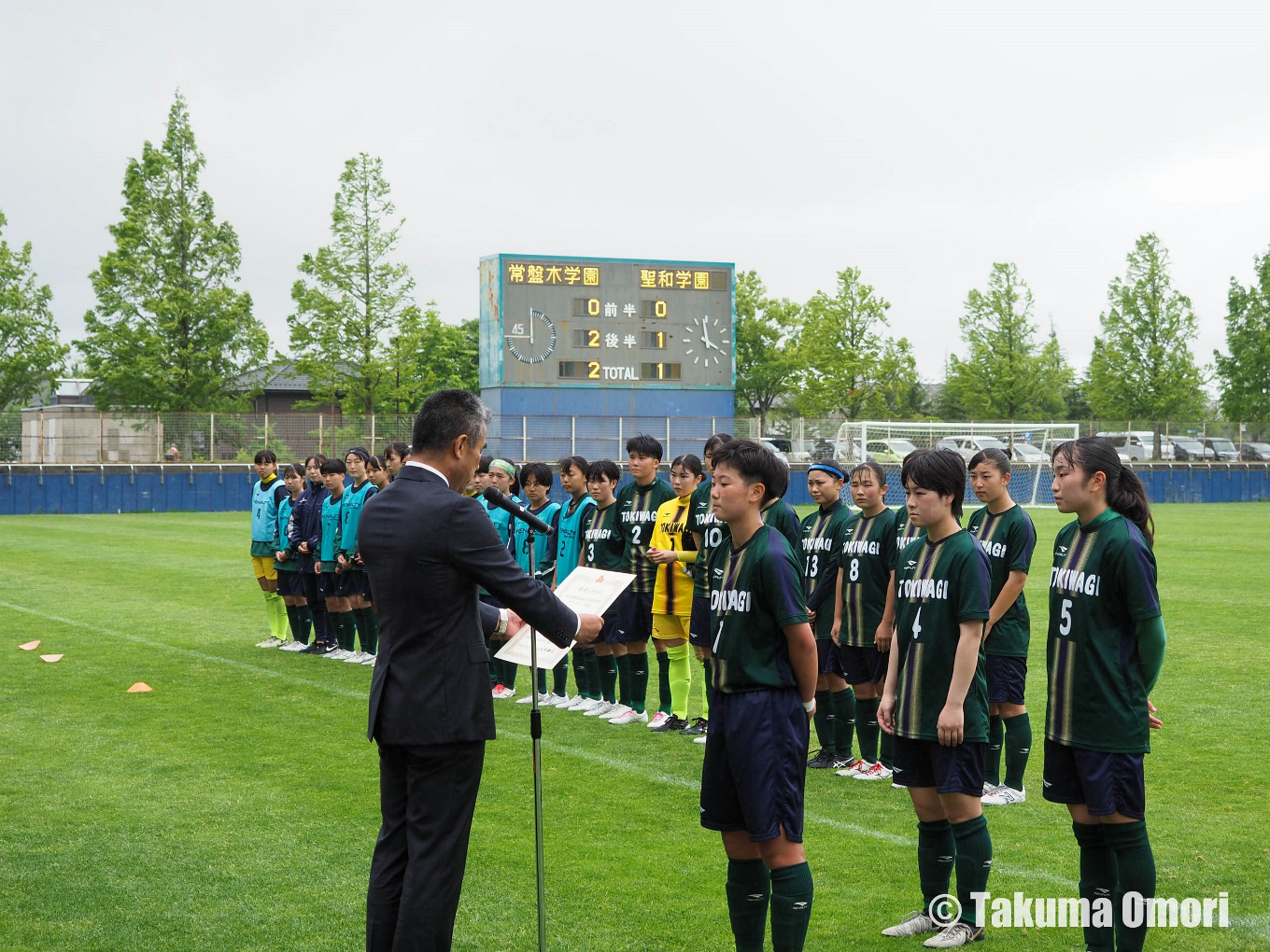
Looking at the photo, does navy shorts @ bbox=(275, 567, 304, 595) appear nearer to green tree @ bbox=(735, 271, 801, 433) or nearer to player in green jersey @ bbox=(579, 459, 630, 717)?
player in green jersey @ bbox=(579, 459, 630, 717)

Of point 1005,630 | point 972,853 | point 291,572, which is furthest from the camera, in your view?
point 291,572

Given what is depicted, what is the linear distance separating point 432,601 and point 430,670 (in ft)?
0.80

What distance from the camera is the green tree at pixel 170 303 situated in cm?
4431

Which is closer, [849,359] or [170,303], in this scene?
[170,303]

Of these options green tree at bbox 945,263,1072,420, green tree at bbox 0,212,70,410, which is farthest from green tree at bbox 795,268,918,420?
green tree at bbox 0,212,70,410

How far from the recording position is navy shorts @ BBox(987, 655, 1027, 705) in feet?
24.1

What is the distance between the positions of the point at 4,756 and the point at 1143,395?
53288 millimetres

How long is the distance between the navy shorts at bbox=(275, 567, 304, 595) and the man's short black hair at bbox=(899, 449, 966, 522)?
384 inches

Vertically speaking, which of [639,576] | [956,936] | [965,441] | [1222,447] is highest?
[965,441]

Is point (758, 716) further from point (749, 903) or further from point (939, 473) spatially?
point (939, 473)

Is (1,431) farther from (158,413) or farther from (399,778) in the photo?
(399,778)

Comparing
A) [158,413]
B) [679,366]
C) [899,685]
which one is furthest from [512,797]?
[158,413]

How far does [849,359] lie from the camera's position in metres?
58.4

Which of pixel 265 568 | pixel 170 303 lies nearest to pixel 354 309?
pixel 170 303
